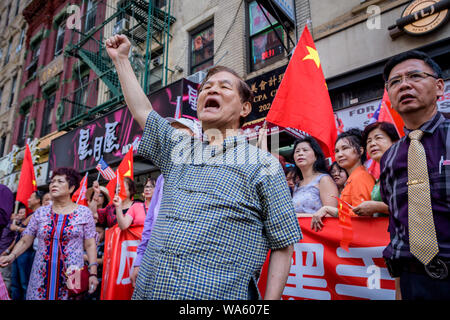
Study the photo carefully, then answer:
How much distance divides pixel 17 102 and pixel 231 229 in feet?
73.0

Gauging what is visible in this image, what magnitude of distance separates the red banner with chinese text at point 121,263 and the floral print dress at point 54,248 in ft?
2.20

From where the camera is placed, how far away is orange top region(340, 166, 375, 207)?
8.05ft

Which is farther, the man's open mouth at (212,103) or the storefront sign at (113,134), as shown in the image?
the storefront sign at (113,134)

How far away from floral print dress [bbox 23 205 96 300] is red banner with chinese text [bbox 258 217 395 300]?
82.4 inches

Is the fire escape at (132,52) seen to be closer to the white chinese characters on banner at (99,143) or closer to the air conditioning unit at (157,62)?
the air conditioning unit at (157,62)

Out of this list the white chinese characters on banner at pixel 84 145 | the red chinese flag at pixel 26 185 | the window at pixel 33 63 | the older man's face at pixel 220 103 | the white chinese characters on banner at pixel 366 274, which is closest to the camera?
the older man's face at pixel 220 103

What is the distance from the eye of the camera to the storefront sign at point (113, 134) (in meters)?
7.84

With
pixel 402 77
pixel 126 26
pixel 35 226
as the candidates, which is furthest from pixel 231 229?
pixel 126 26

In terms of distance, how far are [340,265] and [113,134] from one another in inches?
351

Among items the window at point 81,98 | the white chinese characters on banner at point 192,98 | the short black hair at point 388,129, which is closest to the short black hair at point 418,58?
the short black hair at point 388,129

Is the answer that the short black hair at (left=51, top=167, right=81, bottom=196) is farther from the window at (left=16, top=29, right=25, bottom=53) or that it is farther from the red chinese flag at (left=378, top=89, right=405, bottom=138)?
the window at (left=16, top=29, right=25, bottom=53)

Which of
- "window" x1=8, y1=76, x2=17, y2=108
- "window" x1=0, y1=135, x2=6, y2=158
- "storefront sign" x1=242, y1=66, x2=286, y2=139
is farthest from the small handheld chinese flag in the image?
"window" x1=8, y1=76, x2=17, y2=108

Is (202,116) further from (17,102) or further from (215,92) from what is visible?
(17,102)

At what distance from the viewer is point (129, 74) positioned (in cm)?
161
